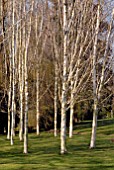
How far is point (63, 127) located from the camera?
13.7 metres

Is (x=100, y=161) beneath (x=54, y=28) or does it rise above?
beneath

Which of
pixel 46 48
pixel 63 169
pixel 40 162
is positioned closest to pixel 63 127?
pixel 40 162

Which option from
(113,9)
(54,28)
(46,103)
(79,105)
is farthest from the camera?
(79,105)

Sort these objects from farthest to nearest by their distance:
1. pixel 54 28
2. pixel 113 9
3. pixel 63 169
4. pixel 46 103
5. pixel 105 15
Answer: pixel 46 103
pixel 54 28
pixel 105 15
pixel 113 9
pixel 63 169

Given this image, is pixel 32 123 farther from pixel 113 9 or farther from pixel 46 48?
pixel 113 9

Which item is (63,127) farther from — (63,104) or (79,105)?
(79,105)

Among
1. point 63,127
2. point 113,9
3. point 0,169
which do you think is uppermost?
point 113,9

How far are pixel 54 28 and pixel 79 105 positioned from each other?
15.7m

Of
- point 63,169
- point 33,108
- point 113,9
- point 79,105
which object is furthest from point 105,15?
point 79,105

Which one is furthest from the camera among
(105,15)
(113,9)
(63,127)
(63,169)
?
(105,15)

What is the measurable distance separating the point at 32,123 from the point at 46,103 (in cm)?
249

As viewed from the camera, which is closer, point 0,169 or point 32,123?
point 0,169

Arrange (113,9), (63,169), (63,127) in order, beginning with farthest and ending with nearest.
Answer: (113,9), (63,127), (63,169)

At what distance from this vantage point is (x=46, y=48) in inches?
1256
